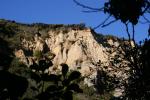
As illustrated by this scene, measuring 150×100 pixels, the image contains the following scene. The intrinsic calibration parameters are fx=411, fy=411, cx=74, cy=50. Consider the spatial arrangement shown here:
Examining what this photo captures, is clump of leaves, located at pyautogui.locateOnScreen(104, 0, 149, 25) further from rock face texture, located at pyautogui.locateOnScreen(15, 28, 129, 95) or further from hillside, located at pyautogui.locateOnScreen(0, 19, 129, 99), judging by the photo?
rock face texture, located at pyautogui.locateOnScreen(15, 28, 129, 95)

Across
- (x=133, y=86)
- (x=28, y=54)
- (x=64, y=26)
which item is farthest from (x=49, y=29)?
(x=133, y=86)

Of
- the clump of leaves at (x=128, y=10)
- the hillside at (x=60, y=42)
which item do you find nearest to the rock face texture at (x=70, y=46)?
the hillside at (x=60, y=42)

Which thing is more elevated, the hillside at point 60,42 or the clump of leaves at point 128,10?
the hillside at point 60,42

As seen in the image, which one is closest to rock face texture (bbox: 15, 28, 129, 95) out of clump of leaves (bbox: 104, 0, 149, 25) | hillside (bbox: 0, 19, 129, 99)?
hillside (bbox: 0, 19, 129, 99)

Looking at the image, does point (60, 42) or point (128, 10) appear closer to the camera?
point (128, 10)

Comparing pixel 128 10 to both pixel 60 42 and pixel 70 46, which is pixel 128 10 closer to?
pixel 70 46

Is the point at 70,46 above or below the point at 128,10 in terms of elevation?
above

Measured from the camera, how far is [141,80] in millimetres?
7117

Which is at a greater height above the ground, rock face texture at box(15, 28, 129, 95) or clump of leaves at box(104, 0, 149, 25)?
rock face texture at box(15, 28, 129, 95)

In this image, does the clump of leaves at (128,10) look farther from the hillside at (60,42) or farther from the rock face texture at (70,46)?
the rock face texture at (70,46)

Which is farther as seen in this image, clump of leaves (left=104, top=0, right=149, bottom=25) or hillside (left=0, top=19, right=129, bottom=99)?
hillside (left=0, top=19, right=129, bottom=99)

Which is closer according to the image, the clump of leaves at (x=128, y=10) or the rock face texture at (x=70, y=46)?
the clump of leaves at (x=128, y=10)

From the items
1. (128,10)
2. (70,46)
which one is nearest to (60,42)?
(70,46)

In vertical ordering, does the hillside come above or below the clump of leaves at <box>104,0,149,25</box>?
above
